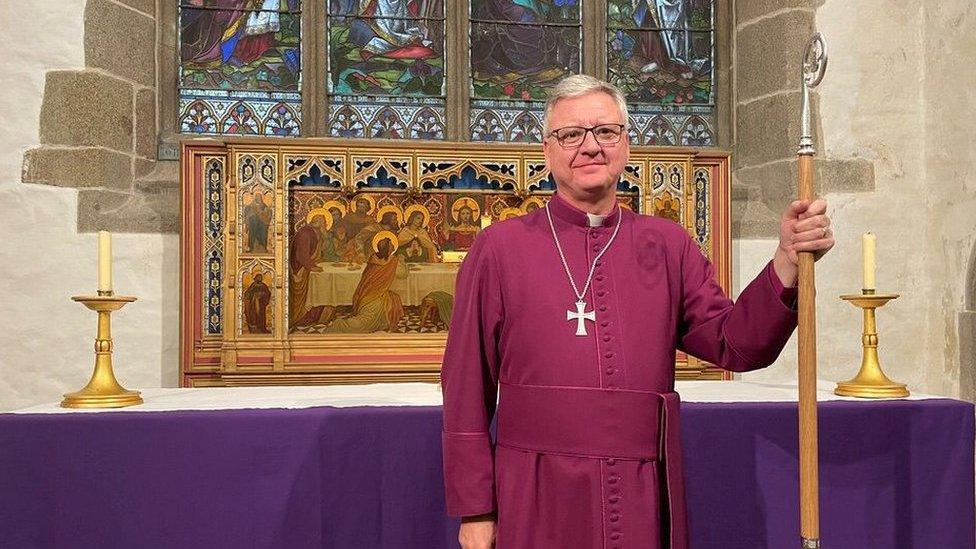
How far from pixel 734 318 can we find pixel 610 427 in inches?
15.8

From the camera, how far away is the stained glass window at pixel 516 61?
6539 millimetres

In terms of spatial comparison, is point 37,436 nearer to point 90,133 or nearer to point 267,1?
point 90,133

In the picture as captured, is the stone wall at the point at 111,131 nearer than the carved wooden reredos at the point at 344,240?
No

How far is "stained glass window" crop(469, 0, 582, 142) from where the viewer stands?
6.54 m

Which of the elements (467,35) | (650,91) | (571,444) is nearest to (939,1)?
(650,91)

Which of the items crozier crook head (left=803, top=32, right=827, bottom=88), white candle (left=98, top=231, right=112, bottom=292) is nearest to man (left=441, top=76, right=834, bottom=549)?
crozier crook head (left=803, top=32, right=827, bottom=88)

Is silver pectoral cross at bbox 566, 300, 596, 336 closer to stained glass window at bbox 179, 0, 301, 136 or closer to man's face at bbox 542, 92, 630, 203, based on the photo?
man's face at bbox 542, 92, 630, 203

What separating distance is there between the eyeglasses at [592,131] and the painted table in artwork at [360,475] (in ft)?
3.57

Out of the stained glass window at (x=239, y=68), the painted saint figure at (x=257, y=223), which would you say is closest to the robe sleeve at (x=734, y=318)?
the painted saint figure at (x=257, y=223)

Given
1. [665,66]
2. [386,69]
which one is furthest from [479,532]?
[665,66]

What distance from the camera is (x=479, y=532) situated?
82.5 inches

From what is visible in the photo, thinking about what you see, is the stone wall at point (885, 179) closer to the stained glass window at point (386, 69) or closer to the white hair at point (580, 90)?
the stained glass window at point (386, 69)

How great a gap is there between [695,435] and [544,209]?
972mm

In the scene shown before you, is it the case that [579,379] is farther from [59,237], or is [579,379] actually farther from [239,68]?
[239,68]
